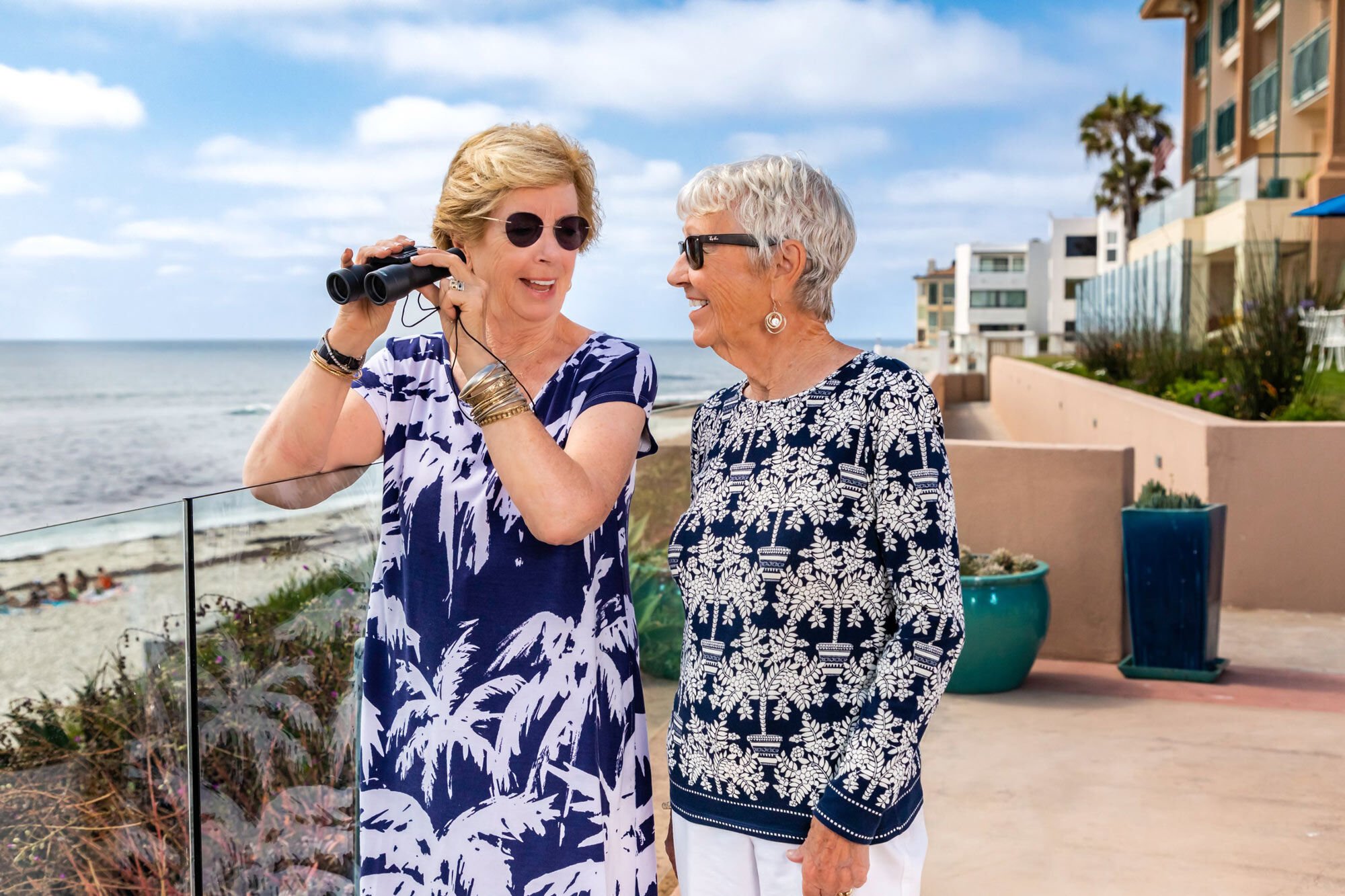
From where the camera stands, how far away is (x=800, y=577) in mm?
1765

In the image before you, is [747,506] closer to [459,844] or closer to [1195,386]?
[459,844]

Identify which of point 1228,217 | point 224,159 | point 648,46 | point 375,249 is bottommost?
point 375,249

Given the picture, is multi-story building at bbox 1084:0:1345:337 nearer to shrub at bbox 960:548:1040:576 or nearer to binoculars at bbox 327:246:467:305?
shrub at bbox 960:548:1040:576

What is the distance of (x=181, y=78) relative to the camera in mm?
106750

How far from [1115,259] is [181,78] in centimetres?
8009

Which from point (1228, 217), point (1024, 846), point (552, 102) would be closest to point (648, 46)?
point (552, 102)

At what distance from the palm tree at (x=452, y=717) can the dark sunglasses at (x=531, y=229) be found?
59 cm

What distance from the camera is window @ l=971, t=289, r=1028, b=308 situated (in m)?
99.5

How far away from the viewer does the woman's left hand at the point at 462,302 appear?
178cm

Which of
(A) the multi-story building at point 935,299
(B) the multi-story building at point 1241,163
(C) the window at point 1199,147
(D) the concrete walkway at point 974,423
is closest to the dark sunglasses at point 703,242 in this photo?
(B) the multi-story building at point 1241,163

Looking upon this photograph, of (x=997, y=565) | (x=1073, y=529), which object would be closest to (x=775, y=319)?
(x=997, y=565)

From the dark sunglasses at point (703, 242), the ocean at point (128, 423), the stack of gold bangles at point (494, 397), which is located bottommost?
the ocean at point (128, 423)

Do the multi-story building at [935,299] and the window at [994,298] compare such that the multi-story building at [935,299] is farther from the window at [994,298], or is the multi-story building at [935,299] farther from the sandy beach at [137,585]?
the sandy beach at [137,585]

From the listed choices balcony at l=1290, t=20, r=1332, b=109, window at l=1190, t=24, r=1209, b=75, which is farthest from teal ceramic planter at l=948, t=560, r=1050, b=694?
window at l=1190, t=24, r=1209, b=75
